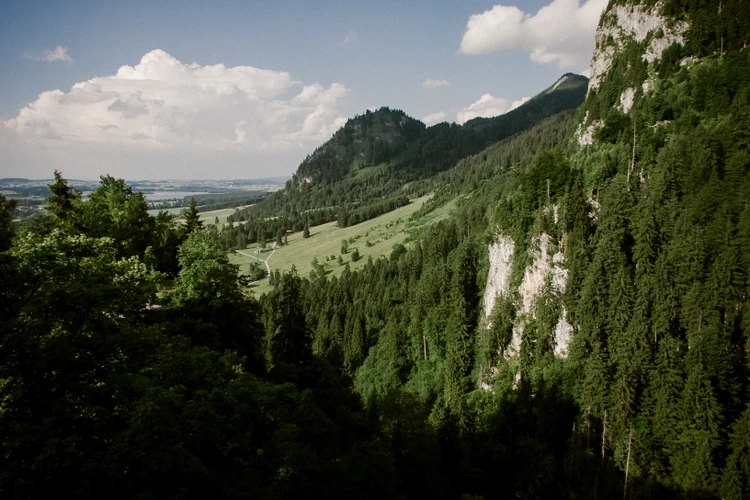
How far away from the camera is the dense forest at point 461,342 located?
1182 centimetres

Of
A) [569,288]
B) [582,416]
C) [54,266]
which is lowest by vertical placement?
[582,416]

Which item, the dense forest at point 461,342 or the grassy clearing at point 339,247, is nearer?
the dense forest at point 461,342

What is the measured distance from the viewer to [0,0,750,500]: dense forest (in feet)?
38.8

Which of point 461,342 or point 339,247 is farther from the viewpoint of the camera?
point 339,247

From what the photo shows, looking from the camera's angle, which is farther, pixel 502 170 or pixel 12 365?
pixel 502 170

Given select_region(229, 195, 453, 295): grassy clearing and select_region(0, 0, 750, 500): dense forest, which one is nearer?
select_region(0, 0, 750, 500): dense forest

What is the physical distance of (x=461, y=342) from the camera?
78938mm

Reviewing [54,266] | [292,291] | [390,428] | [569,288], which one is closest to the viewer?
[54,266]

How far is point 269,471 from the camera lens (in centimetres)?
1317

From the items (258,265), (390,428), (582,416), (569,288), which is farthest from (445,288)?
(258,265)

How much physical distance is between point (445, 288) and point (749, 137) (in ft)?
183

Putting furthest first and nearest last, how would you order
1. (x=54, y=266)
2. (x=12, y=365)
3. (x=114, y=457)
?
1. (x=54, y=266)
2. (x=12, y=365)
3. (x=114, y=457)

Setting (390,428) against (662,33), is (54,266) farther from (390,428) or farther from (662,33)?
(662,33)

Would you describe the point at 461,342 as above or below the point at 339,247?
below
